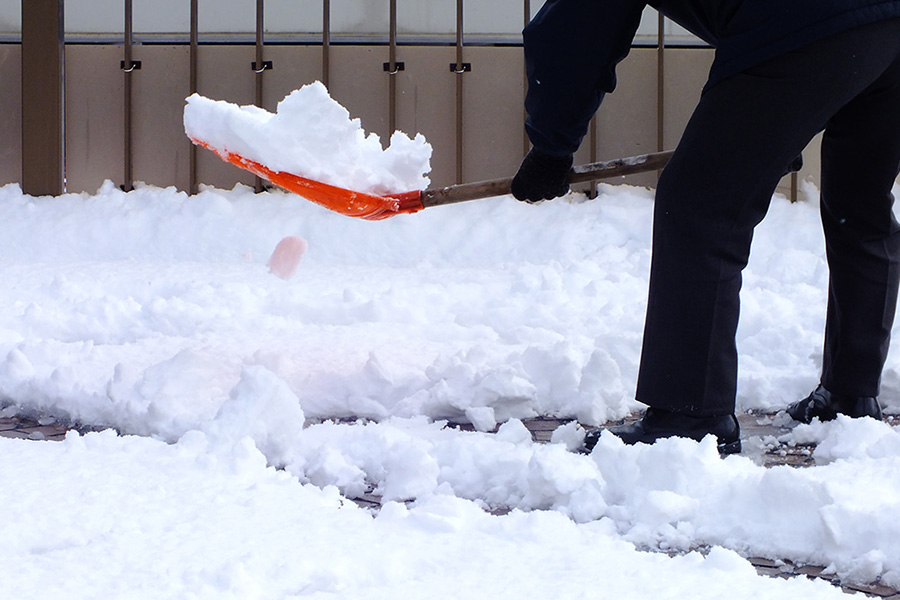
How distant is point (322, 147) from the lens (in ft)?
9.01

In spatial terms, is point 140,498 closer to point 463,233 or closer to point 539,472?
point 539,472

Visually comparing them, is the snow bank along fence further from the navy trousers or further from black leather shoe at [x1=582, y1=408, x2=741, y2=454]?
black leather shoe at [x1=582, y1=408, x2=741, y2=454]

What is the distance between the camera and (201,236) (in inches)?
215

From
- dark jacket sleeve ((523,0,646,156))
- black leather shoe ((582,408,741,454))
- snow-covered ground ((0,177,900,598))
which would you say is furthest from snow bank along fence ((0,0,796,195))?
black leather shoe ((582,408,741,454))

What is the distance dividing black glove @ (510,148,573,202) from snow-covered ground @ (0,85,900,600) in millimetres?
442

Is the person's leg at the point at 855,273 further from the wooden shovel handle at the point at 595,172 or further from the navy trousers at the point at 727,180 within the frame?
the wooden shovel handle at the point at 595,172

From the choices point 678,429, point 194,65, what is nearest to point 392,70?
point 194,65

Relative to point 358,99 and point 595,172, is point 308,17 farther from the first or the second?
point 595,172

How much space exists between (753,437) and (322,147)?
137 cm

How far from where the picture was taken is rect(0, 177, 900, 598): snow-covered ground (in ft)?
4.38

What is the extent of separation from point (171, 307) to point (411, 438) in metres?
1.71

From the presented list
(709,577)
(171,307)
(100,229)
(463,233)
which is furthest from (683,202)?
(100,229)

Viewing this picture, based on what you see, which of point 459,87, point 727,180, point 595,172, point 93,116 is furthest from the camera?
point 93,116

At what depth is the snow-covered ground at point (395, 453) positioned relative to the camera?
1.34 metres
